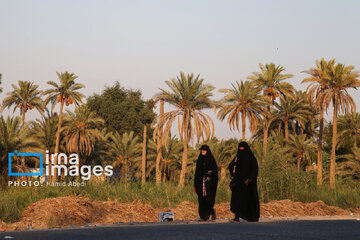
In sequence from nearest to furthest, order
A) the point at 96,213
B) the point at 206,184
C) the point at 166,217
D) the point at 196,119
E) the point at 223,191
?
the point at 166,217, the point at 96,213, the point at 206,184, the point at 223,191, the point at 196,119

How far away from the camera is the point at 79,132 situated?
64.5 m

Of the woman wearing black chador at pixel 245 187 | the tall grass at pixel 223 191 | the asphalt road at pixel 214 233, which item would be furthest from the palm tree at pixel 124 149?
the asphalt road at pixel 214 233

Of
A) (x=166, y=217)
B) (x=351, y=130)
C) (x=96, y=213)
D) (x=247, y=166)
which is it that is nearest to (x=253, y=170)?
(x=247, y=166)

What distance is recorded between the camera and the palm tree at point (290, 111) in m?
70.1

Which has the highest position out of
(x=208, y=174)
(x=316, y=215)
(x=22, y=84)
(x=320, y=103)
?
(x=22, y=84)

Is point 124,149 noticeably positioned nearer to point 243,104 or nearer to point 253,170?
point 243,104

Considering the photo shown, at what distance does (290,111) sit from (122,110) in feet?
81.9

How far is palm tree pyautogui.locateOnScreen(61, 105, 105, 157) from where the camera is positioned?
2500 inches

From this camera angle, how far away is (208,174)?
45.0 ft

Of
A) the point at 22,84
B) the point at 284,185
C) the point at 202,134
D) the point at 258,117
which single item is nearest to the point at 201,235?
the point at 284,185

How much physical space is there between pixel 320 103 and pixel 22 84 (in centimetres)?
4018

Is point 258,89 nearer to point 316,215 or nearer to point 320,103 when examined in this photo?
point 320,103

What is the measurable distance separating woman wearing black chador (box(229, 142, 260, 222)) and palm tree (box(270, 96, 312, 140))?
57145 millimetres

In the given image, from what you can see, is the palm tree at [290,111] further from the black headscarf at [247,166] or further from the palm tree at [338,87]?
the black headscarf at [247,166]
